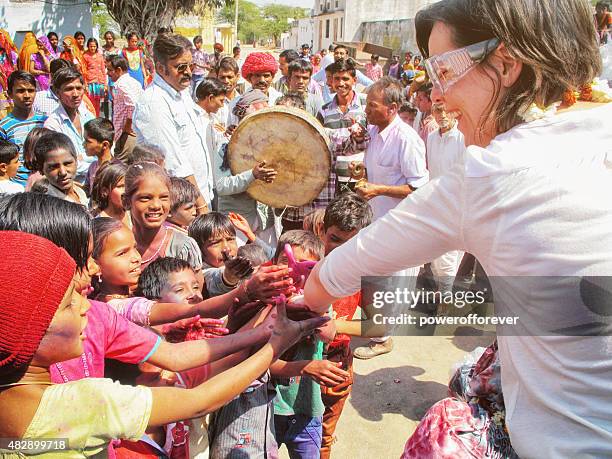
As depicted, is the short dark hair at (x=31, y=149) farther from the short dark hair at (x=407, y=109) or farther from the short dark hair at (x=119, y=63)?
the short dark hair at (x=119, y=63)

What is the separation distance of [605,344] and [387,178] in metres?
3.40

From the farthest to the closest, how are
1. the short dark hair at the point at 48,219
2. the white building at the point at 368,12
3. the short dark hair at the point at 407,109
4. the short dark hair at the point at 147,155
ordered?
the white building at the point at 368,12 < the short dark hair at the point at 407,109 < the short dark hair at the point at 147,155 < the short dark hair at the point at 48,219

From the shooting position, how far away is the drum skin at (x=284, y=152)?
12.7 ft

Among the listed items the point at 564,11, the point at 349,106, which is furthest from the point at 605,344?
the point at 349,106

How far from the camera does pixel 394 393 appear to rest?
149 inches

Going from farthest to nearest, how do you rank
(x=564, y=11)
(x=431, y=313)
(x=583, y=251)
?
(x=431, y=313)
(x=564, y=11)
(x=583, y=251)

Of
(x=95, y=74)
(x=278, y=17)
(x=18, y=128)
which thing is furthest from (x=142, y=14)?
(x=278, y=17)

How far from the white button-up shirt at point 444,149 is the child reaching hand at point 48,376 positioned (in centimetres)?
327

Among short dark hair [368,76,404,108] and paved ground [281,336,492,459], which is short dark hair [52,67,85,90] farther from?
paved ground [281,336,492,459]

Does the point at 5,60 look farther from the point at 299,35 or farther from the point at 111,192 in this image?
the point at 299,35

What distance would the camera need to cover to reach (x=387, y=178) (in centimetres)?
445

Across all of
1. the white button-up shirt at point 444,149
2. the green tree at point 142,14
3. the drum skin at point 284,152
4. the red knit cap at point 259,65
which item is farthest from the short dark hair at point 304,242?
the green tree at point 142,14

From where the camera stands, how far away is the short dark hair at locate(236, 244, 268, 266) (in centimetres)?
310

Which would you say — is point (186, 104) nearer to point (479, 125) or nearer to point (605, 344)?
point (479, 125)
